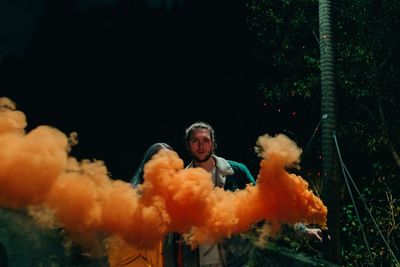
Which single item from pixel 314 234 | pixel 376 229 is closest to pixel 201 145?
pixel 314 234

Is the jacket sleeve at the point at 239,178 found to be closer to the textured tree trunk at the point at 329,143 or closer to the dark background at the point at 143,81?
the textured tree trunk at the point at 329,143

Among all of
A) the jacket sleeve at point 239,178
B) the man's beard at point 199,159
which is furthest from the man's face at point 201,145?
the jacket sleeve at point 239,178

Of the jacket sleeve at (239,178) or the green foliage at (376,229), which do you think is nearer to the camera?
the jacket sleeve at (239,178)

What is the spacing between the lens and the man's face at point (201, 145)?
374cm

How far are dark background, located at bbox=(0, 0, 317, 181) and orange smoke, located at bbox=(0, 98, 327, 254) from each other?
415 inches

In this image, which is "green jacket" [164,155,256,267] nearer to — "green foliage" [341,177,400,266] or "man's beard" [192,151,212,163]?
"man's beard" [192,151,212,163]

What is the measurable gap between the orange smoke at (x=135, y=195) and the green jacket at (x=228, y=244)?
446 millimetres

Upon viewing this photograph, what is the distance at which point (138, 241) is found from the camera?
277 cm

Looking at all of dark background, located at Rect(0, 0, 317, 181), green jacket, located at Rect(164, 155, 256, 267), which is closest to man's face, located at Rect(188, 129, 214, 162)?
green jacket, located at Rect(164, 155, 256, 267)

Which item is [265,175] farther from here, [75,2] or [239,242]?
[75,2]

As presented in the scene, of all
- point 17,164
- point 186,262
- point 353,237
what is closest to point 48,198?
point 17,164

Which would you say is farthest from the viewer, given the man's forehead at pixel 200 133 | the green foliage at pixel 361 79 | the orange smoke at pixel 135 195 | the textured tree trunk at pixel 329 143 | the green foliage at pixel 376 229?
the green foliage at pixel 361 79

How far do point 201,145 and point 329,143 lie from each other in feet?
8.91

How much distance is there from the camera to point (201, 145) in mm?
3762
